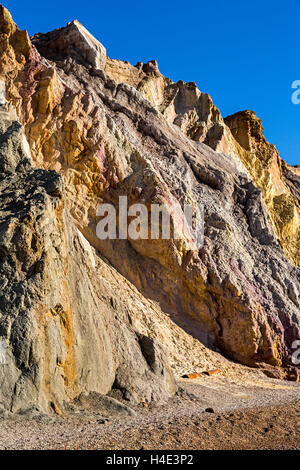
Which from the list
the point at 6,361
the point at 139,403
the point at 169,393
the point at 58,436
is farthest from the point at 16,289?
the point at 169,393

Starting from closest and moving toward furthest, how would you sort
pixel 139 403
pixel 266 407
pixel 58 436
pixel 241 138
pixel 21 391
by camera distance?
pixel 58 436 < pixel 21 391 < pixel 139 403 < pixel 266 407 < pixel 241 138

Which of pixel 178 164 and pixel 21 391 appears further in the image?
pixel 178 164

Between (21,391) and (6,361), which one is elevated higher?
(6,361)

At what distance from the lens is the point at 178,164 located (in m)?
21.2

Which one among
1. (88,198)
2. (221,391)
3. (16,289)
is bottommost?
(221,391)

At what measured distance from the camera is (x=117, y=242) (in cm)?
1738

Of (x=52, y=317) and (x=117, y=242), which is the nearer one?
(x=52, y=317)

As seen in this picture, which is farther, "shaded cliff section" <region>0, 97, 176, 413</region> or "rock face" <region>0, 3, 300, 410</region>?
"rock face" <region>0, 3, 300, 410</region>

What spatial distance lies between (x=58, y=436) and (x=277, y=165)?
33407mm

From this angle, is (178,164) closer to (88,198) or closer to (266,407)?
(88,198)

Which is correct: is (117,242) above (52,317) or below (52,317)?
above

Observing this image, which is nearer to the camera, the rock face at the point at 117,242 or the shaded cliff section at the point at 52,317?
the shaded cliff section at the point at 52,317

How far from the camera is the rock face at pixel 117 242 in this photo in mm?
8117

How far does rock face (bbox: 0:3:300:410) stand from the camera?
26.6 feet
